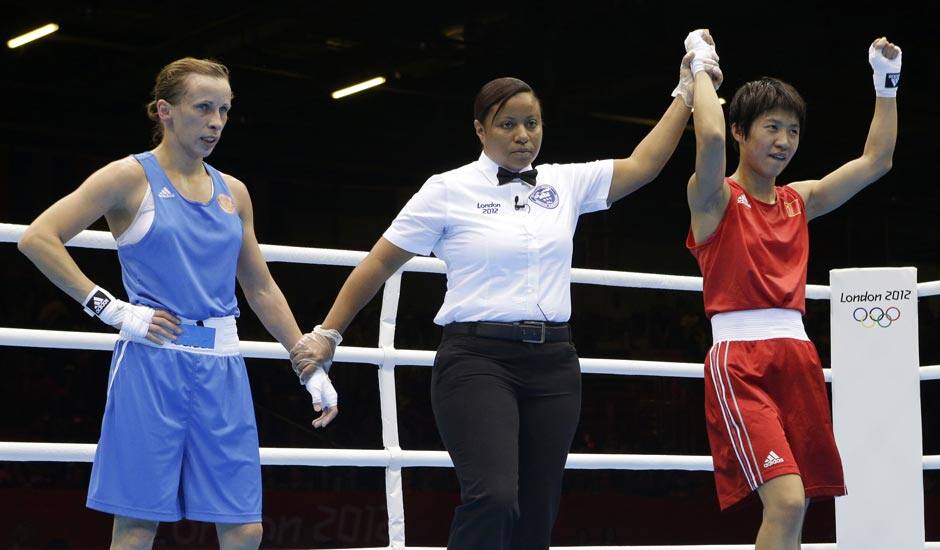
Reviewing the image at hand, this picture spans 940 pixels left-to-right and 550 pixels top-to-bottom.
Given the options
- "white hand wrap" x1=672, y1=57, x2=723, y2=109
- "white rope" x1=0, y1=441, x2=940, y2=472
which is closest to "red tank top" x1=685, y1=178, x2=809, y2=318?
"white hand wrap" x1=672, y1=57, x2=723, y2=109

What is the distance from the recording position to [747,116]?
3.43m

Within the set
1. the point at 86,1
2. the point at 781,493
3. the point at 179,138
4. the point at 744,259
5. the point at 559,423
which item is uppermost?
the point at 86,1

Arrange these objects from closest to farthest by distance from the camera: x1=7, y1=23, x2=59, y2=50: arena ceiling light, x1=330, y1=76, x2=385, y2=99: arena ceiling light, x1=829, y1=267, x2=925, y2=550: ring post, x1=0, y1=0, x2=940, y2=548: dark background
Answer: x1=829, y1=267, x2=925, y2=550: ring post → x1=0, y1=0, x2=940, y2=548: dark background → x1=7, y1=23, x2=59, y2=50: arena ceiling light → x1=330, y1=76, x2=385, y2=99: arena ceiling light

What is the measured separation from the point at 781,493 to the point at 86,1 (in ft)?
32.4

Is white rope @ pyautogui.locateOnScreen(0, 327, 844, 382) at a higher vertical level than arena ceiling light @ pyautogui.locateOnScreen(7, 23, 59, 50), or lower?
lower

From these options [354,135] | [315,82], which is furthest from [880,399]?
[354,135]

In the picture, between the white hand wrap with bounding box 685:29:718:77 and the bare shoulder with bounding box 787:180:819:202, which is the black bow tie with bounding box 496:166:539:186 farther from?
the bare shoulder with bounding box 787:180:819:202

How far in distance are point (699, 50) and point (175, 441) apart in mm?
1666

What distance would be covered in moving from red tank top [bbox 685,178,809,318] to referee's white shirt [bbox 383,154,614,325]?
0.43m

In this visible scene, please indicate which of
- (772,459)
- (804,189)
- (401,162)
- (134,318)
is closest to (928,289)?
(804,189)

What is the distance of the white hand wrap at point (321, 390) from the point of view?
9.97ft

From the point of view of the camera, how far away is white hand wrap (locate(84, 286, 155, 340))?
109 inches

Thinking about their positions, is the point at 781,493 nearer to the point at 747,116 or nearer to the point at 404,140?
the point at 747,116

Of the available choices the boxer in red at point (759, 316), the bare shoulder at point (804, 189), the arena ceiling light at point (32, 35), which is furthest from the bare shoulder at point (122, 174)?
the arena ceiling light at point (32, 35)
